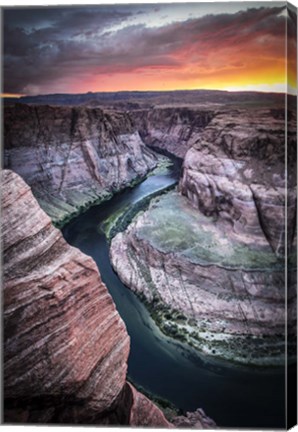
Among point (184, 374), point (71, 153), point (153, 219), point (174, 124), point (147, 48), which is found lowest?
point (184, 374)

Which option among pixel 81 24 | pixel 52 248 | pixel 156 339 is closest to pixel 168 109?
pixel 81 24

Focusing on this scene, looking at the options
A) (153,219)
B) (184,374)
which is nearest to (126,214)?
(153,219)

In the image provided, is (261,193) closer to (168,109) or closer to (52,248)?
(168,109)

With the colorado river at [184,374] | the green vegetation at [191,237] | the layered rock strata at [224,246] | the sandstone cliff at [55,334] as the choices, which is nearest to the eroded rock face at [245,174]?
the layered rock strata at [224,246]

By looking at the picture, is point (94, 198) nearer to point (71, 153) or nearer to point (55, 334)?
point (71, 153)

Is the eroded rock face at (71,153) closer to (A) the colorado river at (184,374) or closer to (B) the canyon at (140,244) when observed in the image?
(B) the canyon at (140,244)

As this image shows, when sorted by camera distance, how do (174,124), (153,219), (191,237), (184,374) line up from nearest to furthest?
(184,374)
(174,124)
(191,237)
(153,219)
